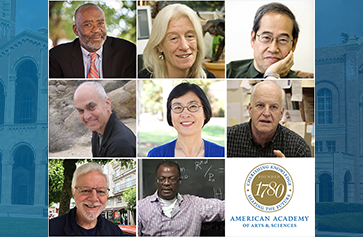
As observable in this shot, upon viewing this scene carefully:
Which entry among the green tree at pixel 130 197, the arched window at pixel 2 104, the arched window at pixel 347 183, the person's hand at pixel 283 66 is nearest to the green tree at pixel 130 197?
the green tree at pixel 130 197

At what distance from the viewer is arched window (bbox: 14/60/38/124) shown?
5207 millimetres

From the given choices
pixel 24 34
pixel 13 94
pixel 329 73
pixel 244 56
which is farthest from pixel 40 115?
pixel 329 73

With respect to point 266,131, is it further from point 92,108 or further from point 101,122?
point 92,108

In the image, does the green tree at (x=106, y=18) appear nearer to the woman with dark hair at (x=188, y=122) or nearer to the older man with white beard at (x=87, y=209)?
the woman with dark hair at (x=188, y=122)

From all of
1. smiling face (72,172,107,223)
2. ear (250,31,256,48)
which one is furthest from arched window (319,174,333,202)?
smiling face (72,172,107,223)

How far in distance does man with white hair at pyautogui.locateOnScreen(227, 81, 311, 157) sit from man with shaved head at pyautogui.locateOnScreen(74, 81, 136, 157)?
119 cm

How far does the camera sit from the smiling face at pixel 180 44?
13.3ft

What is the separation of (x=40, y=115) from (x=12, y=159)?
4.03ft

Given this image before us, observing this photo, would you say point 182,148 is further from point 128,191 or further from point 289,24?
point 289,24

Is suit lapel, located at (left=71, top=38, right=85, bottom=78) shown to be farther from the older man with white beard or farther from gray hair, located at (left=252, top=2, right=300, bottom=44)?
gray hair, located at (left=252, top=2, right=300, bottom=44)

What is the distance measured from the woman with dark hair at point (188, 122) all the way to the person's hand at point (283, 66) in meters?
0.84

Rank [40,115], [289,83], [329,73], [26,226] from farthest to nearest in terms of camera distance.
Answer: [26,226]
[329,73]
[40,115]
[289,83]

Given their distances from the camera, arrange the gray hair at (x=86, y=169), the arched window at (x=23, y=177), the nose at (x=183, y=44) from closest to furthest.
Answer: the nose at (x=183, y=44)
the gray hair at (x=86, y=169)
the arched window at (x=23, y=177)

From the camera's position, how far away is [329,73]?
510 centimetres
